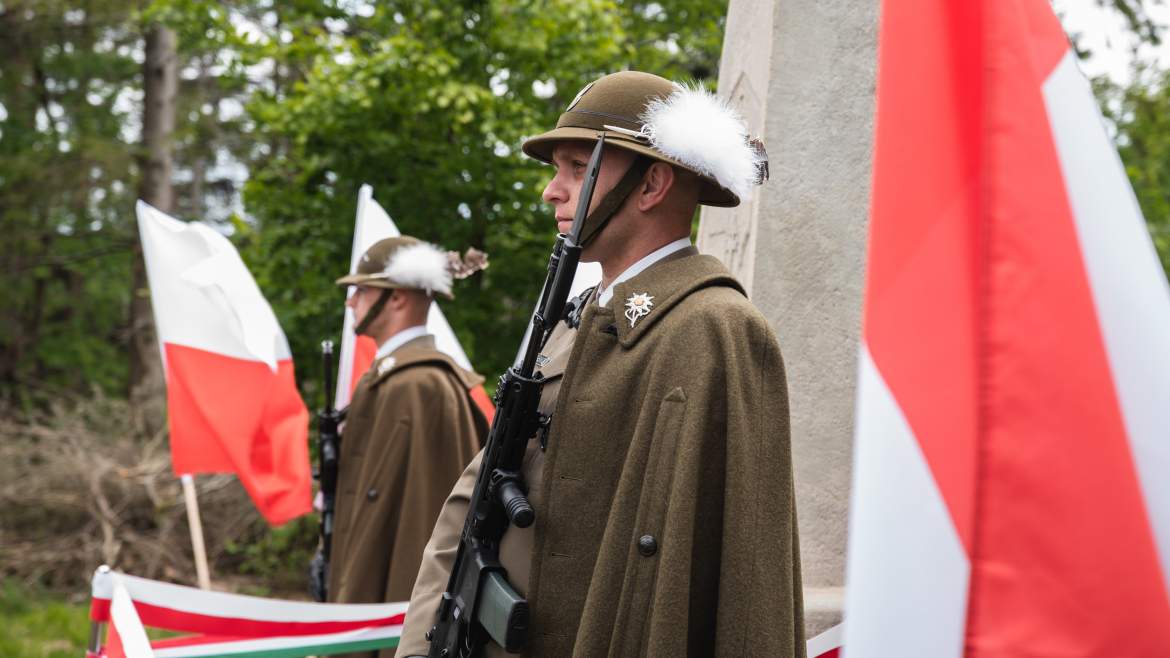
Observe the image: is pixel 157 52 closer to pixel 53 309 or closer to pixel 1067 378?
pixel 53 309

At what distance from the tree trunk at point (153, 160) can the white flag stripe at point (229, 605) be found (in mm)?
9957

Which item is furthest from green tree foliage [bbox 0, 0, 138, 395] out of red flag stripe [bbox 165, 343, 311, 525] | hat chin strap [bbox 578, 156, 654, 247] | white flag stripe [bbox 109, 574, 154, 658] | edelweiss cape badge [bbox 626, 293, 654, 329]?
edelweiss cape badge [bbox 626, 293, 654, 329]

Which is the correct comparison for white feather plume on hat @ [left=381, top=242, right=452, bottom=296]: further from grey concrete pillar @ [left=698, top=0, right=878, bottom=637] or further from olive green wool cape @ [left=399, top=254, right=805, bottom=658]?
olive green wool cape @ [left=399, top=254, right=805, bottom=658]

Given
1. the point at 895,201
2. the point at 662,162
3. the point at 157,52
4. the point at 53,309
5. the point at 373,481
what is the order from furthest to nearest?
1. the point at 53,309
2. the point at 157,52
3. the point at 373,481
4. the point at 662,162
5. the point at 895,201

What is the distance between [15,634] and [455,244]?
4.32m

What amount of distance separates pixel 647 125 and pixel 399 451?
8.42 ft

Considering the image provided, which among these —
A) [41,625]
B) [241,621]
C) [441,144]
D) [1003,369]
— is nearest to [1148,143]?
[441,144]

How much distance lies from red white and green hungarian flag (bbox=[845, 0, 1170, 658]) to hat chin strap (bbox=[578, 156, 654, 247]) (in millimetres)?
1019

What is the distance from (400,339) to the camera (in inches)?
197

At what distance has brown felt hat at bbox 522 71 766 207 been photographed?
2322 millimetres

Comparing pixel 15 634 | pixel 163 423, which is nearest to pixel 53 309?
pixel 163 423

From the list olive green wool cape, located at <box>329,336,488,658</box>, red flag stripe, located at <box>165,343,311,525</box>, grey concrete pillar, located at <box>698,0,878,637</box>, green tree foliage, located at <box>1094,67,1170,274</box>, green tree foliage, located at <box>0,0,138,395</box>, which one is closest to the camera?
grey concrete pillar, located at <box>698,0,878,637</box>

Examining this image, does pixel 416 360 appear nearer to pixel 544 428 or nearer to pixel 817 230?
pixel 817 230

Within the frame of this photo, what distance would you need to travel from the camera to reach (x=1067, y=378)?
1.28 m
